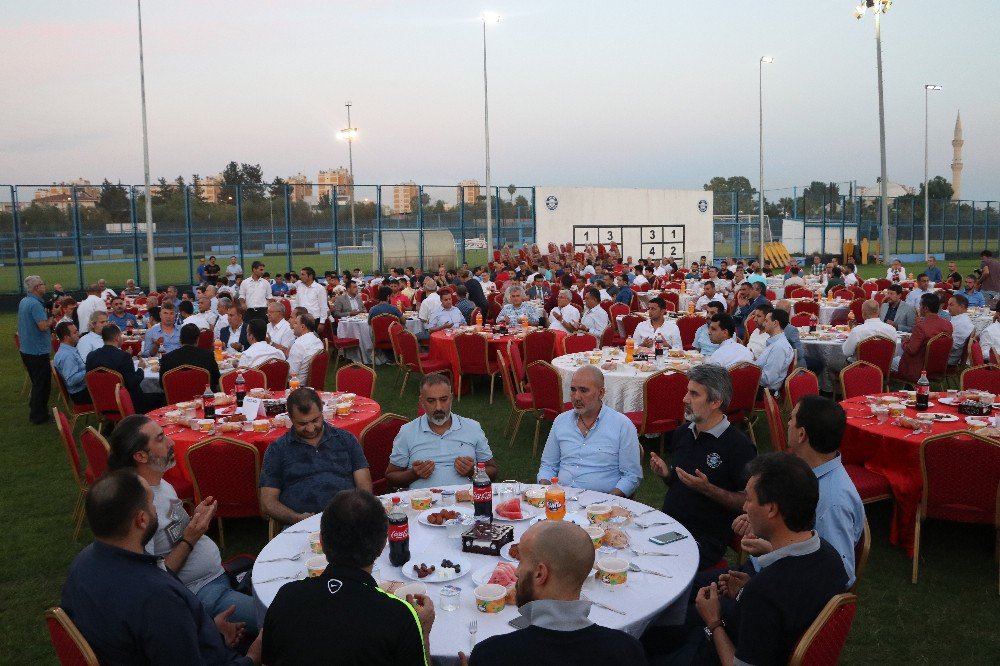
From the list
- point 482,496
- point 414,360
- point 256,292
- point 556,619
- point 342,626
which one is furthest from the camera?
point 256,292

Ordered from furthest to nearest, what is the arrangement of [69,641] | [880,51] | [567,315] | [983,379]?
1. [880,51]
2. [567,315]
3. [983,379]
4. [69,641]

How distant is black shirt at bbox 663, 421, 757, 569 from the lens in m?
4.56

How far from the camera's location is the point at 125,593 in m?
2.86

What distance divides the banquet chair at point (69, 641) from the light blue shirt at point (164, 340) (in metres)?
8.33

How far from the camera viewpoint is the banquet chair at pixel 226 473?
5.53 metres

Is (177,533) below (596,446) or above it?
below

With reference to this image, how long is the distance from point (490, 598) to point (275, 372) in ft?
20.4

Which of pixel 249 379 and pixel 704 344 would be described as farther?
pixel 704 344

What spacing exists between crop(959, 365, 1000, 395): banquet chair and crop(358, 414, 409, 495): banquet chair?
577cm

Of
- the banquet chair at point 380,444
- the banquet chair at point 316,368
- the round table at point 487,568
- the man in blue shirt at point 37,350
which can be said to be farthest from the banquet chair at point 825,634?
the man in blue shirt at point 37,350

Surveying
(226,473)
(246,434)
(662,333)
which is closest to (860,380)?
(662,333)

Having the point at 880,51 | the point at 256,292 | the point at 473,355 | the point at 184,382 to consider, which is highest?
the point at 880,51

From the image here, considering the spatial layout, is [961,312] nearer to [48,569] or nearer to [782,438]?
[782,438]

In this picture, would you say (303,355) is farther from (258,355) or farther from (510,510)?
(510,510)
